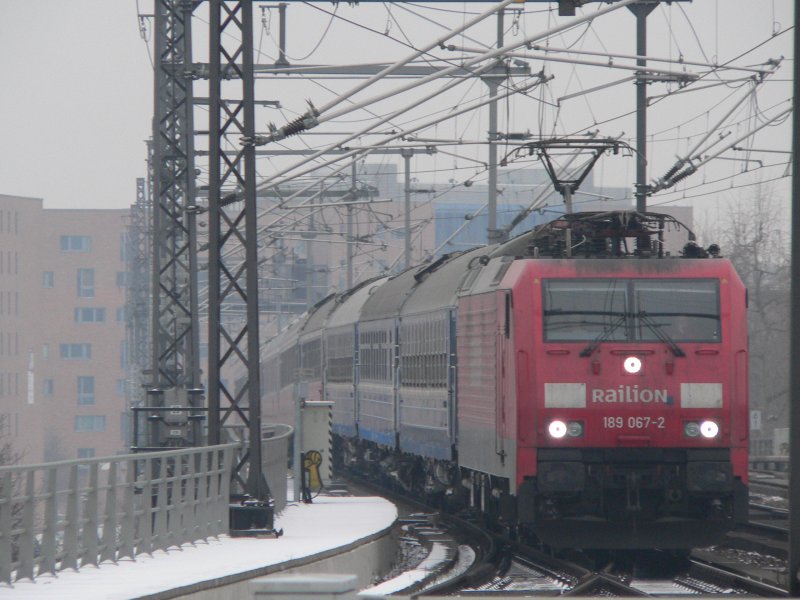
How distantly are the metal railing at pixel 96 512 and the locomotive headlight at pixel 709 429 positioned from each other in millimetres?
5042

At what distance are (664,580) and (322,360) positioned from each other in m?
22.8

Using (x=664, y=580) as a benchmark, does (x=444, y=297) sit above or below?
above

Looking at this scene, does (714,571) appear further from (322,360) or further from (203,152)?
(322,360)

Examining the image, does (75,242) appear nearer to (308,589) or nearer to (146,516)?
(146,516)

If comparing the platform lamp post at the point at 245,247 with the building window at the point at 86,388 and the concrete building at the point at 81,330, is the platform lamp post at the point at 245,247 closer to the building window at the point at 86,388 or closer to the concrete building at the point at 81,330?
the concrete building at the point at 81,330

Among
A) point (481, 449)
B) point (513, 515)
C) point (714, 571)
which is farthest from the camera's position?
point (481, 449)

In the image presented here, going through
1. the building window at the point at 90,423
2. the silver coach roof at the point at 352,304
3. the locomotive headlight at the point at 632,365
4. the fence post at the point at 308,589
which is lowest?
the building window at the point at 90,423

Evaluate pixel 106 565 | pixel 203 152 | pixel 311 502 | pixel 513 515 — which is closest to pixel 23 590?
pixel 106 565

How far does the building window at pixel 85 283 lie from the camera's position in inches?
4715

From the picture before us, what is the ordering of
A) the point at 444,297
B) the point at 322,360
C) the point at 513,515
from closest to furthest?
the point at 513,515 < the point at 444,297 < the point at 322,360

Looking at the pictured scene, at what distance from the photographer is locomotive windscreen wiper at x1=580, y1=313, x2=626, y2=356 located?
1739cm

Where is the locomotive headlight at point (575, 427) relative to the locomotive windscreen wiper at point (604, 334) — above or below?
below

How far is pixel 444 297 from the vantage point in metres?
22.8

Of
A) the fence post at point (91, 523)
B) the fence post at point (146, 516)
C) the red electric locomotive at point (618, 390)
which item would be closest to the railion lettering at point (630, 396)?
the red electric locomotive at point (618, 390)
